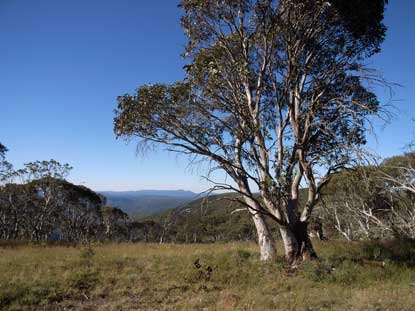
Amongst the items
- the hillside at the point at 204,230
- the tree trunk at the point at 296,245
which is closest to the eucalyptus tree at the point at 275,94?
the tree trunk at the point at 296,245

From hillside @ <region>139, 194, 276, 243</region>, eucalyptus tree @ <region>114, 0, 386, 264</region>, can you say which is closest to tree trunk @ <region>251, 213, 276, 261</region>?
eucalyptus tree @ <region>114, 0, 386, 264</region>

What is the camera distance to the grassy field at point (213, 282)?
666 centimetres

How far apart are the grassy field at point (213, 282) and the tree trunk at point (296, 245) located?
1.11 ft

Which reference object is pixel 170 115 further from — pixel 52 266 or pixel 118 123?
pixel 52 266

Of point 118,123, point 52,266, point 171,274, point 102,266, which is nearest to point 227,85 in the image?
point 118,123

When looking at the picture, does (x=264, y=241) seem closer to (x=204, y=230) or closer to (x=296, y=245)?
(x=296, y=245)

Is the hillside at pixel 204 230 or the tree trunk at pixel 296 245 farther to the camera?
the hillside at pixel 204 230

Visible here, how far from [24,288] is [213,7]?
28.9 ft

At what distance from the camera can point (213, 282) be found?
842 centimetres

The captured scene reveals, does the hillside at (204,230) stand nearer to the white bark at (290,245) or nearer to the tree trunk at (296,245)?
the tree trunk at (296,245)

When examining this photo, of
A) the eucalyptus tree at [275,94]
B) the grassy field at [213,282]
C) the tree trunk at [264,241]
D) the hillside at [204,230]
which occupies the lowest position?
the hillside at [204,230]

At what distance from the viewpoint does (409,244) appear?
1056 centimetres

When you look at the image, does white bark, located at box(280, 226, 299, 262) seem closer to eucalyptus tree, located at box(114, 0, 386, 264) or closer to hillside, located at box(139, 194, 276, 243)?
eucalyptus tree, located at box(114, 0, 386, 264)

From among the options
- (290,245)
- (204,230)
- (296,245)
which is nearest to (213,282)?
(290,245)
